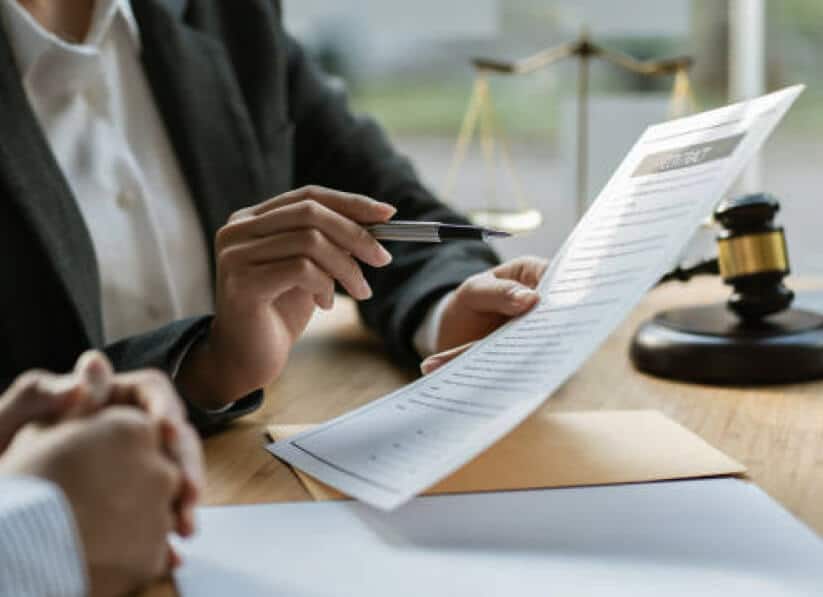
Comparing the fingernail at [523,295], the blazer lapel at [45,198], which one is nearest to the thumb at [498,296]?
the fingernail at [523,295]

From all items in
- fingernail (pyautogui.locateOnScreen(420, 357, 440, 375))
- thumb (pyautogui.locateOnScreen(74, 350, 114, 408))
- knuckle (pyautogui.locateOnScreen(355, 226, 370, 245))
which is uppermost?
thumb (pyautogui.locateOnScreen(74, 350, 114, 408))

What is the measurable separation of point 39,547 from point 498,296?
0.47 m

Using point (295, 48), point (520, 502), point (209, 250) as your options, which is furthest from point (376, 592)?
point (295, 48)

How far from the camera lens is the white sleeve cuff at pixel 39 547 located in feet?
1.33

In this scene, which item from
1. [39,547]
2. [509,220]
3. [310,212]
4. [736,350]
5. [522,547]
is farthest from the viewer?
[509,220]

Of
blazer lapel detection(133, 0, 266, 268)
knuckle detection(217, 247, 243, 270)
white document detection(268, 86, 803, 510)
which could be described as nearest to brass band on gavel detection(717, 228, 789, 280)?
white document detection(268, 86, 803, 510)

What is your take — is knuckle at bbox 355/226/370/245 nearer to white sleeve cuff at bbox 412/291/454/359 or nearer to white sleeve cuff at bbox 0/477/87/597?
white sleeve cuff at bbox 412/291/454/359

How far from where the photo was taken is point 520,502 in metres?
0.60

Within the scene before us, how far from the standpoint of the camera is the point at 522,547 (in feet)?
1.74

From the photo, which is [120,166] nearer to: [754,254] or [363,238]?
[363,238]

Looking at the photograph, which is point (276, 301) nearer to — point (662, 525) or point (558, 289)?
point (558, 289)

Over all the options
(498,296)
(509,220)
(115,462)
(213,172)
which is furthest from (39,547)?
(509,220)

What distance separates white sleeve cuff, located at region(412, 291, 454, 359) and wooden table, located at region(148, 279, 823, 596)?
31 millimetres

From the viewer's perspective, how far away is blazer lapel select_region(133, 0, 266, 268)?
1.17m
